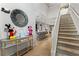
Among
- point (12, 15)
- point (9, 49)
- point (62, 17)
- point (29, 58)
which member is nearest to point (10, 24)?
point (12, 15)

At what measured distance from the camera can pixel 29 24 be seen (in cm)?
200

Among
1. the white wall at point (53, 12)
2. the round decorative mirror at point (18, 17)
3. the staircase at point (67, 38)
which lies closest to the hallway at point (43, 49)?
the staircase at point (67, 38)

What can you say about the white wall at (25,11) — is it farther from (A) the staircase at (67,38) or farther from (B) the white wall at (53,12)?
(A) the staircase at (67,38)

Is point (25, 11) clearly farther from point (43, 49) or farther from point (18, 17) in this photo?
point (43, 49)

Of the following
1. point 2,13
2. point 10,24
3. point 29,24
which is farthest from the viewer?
point 29,24

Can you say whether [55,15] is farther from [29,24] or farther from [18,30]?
[18,30]

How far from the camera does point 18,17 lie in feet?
5.76

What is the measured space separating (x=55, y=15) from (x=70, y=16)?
14.0 inches

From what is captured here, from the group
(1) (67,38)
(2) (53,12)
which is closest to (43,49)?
(1) (67,38)

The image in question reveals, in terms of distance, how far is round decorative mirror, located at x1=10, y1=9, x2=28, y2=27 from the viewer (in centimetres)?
173

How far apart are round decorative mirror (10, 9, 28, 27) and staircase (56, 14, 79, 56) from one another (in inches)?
29.9

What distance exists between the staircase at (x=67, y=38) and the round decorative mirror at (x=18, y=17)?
0.76 meters

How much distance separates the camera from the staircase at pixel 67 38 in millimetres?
1660

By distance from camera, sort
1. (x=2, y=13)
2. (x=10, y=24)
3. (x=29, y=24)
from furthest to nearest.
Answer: (x=29, y=24) → (x=10, y=24) → (x=2, y=13)
